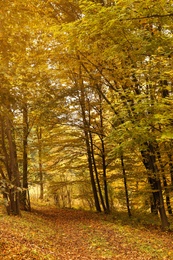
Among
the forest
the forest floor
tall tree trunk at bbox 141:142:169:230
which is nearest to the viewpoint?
the forest floor

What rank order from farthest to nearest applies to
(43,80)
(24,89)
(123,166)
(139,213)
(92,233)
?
(139,213) → (123,166) → (43,80) → (24,89) → (92,233)

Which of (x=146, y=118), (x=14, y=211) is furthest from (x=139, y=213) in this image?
(x=146, y=118)

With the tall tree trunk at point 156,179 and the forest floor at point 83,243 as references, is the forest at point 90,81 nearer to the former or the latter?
the tall tree trunk at point 156,179

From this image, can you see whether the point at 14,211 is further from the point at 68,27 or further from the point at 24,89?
the point at 68,27

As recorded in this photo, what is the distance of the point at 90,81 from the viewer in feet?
42.1

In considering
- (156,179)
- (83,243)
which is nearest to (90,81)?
(156,179)

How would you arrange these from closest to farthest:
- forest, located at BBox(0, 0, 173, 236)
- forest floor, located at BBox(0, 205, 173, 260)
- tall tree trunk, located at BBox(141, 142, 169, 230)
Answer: forest floor, located at BBox(0, 205, 173, 260), forest, located at BBox(0, 0, 173, 236), tall tree trunk, located at BBox(141, 142, 169, 230)

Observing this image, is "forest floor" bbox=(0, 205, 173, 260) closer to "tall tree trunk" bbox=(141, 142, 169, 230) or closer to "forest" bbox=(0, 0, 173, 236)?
"tall tree trunk" bbox=(141, 142, 169, 230)

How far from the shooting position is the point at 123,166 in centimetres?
1323

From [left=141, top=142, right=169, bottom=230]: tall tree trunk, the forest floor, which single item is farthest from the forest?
the forest floor

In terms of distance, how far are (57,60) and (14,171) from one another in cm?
573

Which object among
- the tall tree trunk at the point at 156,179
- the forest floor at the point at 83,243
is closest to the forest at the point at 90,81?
the tall tree trunk at the point at 156,179

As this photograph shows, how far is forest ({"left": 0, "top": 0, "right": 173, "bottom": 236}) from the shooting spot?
20.7 ft

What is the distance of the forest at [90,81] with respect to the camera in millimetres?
6309
